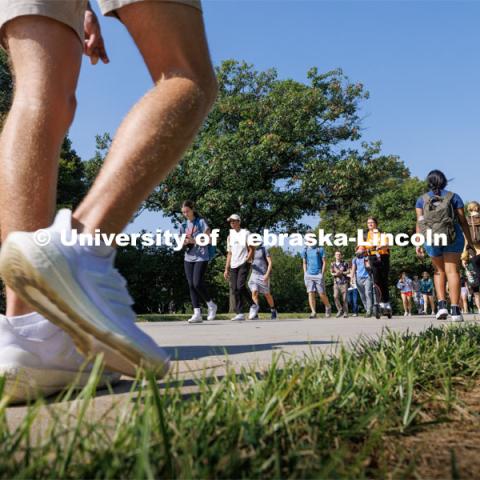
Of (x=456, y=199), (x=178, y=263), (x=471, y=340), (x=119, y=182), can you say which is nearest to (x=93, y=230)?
(x=119, y=182)

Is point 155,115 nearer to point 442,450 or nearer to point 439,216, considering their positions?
point 442,450

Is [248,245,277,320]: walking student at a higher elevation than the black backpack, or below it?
below

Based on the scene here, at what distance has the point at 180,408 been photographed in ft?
3.99

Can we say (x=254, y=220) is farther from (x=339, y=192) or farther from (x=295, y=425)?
(x=295, y=425)

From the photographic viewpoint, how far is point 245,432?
42.8 inches

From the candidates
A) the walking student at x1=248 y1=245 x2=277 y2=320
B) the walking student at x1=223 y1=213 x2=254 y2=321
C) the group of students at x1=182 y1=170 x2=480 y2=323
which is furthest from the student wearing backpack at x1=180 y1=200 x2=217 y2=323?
the walking student at x1=248 y1=245 x2=277 y2=320

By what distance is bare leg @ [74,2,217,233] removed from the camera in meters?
1.74

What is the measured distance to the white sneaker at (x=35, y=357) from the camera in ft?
5.85

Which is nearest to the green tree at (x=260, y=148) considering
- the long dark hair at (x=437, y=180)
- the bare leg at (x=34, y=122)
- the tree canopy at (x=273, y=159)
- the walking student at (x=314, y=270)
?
the tree canopy at (x=273, y=159)

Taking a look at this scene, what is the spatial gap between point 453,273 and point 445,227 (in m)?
0.64

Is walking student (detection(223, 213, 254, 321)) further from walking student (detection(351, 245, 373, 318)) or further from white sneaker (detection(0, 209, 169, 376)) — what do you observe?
white sneaker (detection(0, 209, 169, 376))

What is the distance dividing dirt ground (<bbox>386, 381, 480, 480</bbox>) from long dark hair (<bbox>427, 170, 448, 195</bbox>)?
7474 mm

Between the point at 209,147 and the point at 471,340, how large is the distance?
2784cm

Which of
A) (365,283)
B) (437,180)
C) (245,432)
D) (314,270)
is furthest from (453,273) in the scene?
(314,270)
